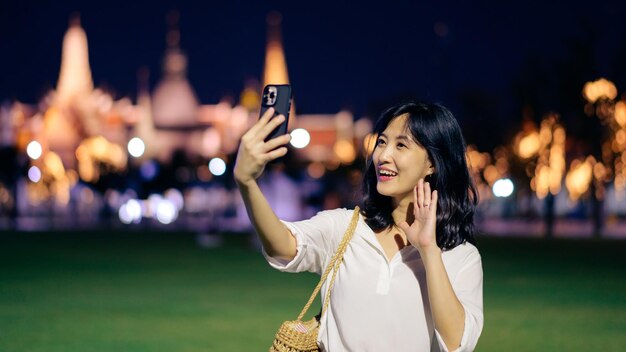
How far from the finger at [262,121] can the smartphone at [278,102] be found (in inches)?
1.2

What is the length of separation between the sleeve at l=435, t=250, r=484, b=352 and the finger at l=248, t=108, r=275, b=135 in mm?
918

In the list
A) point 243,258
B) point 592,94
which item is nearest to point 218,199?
point 592,94

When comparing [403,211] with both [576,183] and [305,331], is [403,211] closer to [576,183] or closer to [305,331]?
[305,331]

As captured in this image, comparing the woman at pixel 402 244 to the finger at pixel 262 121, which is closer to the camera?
the finger at pixel 262 121

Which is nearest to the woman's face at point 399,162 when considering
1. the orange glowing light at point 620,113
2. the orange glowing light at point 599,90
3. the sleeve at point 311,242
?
the sleeve at point 311,242

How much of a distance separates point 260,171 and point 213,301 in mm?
11837

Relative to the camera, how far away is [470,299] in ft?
12.0

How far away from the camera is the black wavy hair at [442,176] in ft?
12.8

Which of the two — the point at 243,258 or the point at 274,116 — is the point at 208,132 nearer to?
the point at 243,258

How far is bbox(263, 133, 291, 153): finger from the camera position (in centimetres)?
325

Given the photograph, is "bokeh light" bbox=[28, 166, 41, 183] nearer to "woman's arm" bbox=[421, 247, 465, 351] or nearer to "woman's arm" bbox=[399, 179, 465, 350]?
"woman's arm" bbox=[399, 179, 465, 350]

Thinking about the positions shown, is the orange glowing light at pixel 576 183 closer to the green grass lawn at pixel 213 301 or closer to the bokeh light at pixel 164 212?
the bokeh light at pixel 164 212

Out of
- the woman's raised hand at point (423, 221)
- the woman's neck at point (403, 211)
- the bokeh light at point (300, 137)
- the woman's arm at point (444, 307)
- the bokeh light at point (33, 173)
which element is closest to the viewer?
the woman's arm at point (444, 307)

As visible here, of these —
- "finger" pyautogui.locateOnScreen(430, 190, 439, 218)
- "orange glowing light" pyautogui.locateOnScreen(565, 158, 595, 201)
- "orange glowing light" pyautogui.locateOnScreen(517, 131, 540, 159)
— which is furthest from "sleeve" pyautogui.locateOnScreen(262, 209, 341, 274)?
"orange glowing light" pyautogui.locateOnScreen(565, 158, 595, 201)
